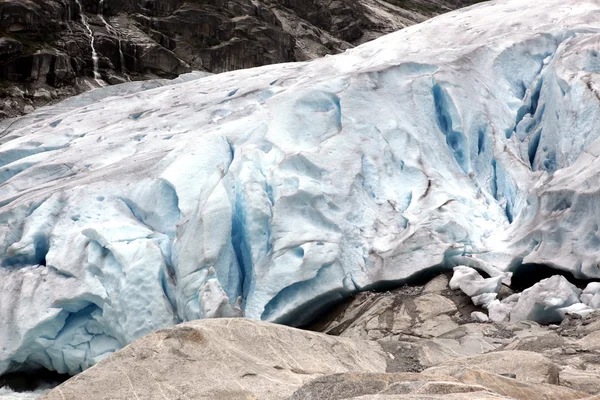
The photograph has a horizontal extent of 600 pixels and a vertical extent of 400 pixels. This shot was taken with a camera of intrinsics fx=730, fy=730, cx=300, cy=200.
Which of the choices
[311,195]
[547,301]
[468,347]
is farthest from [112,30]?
[468,347]

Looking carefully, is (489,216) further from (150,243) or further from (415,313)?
(150,243)

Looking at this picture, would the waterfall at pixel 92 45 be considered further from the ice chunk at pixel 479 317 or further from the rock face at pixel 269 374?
the rock face at pixel 269 374

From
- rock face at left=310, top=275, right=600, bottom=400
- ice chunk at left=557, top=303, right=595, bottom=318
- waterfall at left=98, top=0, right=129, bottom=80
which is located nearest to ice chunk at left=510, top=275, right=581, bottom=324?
ice chunk at left=557, top=303, right=595, bottom=318

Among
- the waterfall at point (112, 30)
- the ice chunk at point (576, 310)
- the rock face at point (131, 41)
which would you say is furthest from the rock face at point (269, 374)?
the waterfall at point (112, 30)

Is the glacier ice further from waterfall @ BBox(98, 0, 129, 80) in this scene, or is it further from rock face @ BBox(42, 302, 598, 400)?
waterfall @ BBox(98, 0, 129, 80)

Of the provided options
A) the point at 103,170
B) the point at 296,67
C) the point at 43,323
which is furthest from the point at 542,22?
the point at 43,323

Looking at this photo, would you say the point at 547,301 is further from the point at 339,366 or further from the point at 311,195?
the point at 311,195
